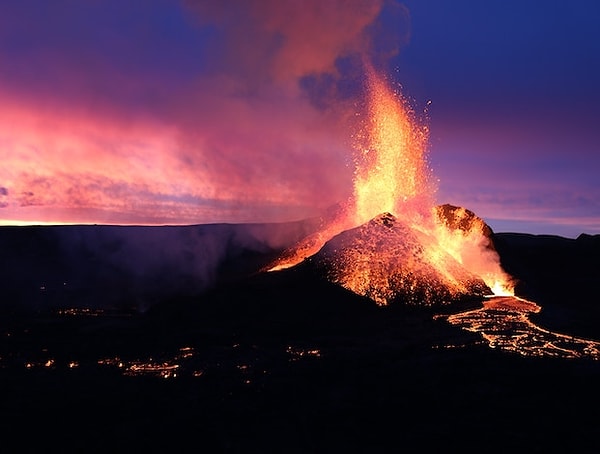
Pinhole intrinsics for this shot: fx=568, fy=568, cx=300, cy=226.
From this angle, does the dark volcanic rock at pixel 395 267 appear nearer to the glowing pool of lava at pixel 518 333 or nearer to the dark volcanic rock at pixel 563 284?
the glowing pool of lava at pixel 518 333

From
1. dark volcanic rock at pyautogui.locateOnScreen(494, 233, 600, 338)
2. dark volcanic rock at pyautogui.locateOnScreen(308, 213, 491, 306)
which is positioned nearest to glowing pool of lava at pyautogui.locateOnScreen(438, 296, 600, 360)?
dark volcanic rock at pyautogui.locateOnScreen(494, 233, 600, 338)

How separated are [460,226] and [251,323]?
770 inches

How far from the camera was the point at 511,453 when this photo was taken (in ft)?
39.7

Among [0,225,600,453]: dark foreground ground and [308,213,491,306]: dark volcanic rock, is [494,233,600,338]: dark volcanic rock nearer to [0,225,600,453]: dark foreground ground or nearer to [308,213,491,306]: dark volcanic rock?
[0,225,600,453]: dark foreground ground

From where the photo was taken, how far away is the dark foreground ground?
13.0 metres

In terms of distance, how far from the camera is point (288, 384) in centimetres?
1695

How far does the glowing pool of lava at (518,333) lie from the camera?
20438mm

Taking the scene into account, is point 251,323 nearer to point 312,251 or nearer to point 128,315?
point 128,315

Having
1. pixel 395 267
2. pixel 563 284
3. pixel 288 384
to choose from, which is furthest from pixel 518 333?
pixel 563 284

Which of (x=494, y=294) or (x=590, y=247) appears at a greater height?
(x=590, y=247)

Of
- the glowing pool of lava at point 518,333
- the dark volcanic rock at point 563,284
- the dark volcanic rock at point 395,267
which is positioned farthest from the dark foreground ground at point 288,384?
the dark volcanic rock at point 395,267

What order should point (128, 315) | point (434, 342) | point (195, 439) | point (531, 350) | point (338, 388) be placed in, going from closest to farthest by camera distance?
point (195, 439) < point (338, 388) < point (531, 350) < point (434, 342) < point (128, 315)

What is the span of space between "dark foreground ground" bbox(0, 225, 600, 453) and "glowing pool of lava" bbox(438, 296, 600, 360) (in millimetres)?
869

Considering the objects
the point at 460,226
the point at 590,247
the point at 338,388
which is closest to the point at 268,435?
the point at 338,388
